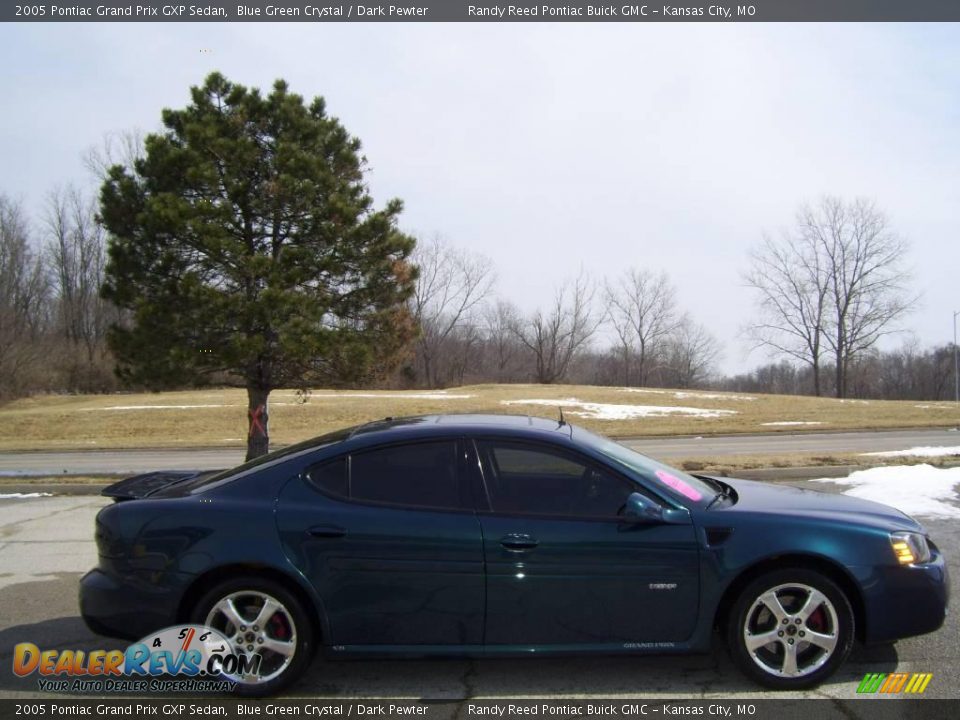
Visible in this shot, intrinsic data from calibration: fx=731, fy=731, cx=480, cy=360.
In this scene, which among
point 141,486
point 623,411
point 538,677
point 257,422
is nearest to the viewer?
point 538,677

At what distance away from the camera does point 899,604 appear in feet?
12.6

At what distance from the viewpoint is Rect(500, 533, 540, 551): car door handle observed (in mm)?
3805

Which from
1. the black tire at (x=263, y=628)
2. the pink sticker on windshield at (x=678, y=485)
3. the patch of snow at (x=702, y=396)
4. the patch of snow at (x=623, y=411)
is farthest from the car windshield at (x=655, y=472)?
the patch of snow at (x=702, y=396)

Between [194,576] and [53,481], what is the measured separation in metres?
10.3

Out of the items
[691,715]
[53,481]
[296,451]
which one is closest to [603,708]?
[691,715]

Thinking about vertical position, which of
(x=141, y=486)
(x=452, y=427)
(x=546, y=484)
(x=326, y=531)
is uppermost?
(x=452, y=427)

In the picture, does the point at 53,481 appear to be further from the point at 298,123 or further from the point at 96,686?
the point at 96,686

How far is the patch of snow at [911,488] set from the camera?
769 centimetres

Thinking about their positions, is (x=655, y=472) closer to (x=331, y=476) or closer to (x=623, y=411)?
(x=331, y=476)

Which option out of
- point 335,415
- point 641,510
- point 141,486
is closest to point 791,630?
point 641,510

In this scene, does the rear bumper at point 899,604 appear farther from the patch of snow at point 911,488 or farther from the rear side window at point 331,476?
the patch of snow at point 911,488

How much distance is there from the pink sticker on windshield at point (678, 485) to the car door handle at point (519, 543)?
0.86 m

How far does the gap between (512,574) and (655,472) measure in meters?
1.08

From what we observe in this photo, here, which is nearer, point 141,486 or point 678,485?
point 678,485
